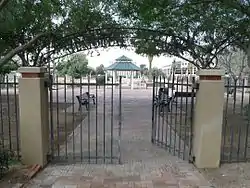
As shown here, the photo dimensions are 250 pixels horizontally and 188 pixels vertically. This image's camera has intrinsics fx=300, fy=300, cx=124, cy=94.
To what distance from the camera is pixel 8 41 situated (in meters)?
12.0

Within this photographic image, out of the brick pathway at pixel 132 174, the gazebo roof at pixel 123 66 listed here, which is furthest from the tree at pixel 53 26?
the gazebo roof at pixel 123 66

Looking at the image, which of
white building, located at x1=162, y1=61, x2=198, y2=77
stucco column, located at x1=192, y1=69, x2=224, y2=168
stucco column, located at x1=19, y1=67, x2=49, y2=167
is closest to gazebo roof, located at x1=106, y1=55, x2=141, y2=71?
white building, located at x1=162, y1=61, x2=198, y2=77

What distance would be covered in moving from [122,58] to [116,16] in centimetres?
1762

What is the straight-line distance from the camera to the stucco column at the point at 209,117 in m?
5.41

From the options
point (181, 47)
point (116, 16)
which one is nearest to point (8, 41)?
point (116, 16)

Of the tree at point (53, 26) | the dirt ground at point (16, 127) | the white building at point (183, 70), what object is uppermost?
the tree at point (53, 26)

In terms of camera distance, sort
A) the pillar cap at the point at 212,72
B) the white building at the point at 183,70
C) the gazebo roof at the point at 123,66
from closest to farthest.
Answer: the pillar cap at the point at 212,72
the white building at the point at 183,70
the gazebo roof at the point at 123,66

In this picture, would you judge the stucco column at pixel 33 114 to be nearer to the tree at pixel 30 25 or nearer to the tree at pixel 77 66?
the tree at pixel 30 25

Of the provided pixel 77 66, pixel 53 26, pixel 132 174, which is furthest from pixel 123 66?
pixel 132 174

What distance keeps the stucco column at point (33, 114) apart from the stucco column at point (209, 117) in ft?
9.44

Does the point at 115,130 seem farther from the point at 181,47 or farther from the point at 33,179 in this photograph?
the point at 181,47

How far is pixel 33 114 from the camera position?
544cm

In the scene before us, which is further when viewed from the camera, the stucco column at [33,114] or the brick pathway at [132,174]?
the stucco column at [33,114]

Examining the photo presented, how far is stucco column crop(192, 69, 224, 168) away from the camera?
17.7ft
